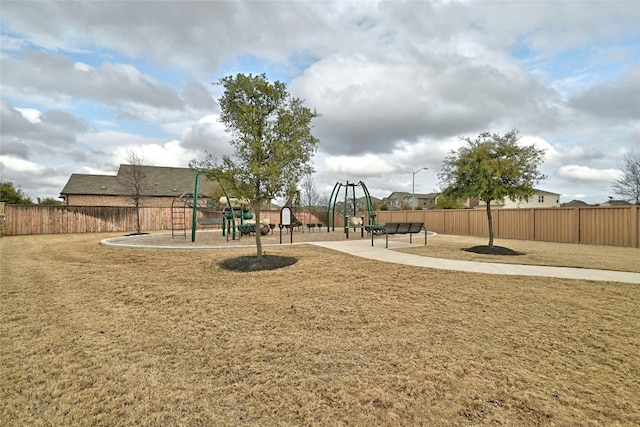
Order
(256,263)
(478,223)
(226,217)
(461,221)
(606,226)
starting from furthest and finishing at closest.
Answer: (461,221)
(478,223)
(226,217)
(606,226)
(256,263)

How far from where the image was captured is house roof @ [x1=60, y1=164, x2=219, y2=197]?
34188 millimetres

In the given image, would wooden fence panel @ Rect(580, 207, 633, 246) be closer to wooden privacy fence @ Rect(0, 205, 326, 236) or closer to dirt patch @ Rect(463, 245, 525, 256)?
dirt patch @ Rect(463, 245, 525, 256)

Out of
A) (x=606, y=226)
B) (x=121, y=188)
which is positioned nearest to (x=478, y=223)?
(x=606, y=226)

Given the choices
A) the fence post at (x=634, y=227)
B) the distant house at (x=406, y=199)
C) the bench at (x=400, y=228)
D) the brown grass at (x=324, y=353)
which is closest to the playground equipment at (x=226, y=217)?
the bench at (x=400, y=228)

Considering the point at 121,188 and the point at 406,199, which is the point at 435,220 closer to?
the point at 121,188

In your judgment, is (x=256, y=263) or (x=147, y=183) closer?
(x=256, y=263)

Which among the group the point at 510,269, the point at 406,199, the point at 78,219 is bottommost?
the point at 510,269

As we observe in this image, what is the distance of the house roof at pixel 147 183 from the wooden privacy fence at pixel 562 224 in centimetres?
2486

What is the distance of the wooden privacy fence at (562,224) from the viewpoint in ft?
42.1

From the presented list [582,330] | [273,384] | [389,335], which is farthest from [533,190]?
[273,384]

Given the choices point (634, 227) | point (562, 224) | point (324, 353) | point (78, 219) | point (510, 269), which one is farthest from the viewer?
point (78, 219)

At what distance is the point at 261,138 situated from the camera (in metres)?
8.23

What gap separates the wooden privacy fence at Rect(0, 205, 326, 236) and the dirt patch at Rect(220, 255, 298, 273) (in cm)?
1867

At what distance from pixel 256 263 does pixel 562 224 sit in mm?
14353
